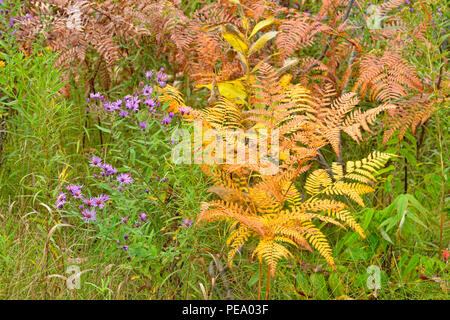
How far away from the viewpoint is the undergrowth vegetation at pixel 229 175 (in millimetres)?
2566

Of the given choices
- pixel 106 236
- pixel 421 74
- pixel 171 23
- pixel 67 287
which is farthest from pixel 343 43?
pixel 67 287

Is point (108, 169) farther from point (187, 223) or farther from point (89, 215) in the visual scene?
point (187, 223)

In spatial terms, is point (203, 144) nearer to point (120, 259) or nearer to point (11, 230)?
point (120, 259)

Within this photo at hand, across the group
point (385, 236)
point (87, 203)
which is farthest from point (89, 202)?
point (385, 236)

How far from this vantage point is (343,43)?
3389 millimetres

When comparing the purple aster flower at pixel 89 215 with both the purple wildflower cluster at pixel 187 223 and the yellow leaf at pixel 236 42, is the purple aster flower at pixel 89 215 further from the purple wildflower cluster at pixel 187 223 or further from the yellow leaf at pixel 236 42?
the yellow leaf at pixel 236 42

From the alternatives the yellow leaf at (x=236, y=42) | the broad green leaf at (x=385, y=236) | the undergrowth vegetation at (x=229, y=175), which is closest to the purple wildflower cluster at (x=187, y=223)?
the undergrowth vegetation at (x=229, y=175)

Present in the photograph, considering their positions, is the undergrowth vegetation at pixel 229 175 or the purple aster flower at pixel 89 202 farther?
the purple aster flower at pixel 89 202

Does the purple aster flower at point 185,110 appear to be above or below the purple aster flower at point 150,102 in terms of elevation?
below

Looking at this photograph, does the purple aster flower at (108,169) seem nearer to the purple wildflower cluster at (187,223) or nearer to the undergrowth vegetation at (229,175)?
the undergrowth vegetation at (229,175)

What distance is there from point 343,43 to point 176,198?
4.93 feet

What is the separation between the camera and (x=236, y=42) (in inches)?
106

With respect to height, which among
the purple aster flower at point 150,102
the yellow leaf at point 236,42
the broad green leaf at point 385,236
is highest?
the yellow leaf at point 236,42

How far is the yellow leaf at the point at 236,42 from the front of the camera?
2.68 metres
